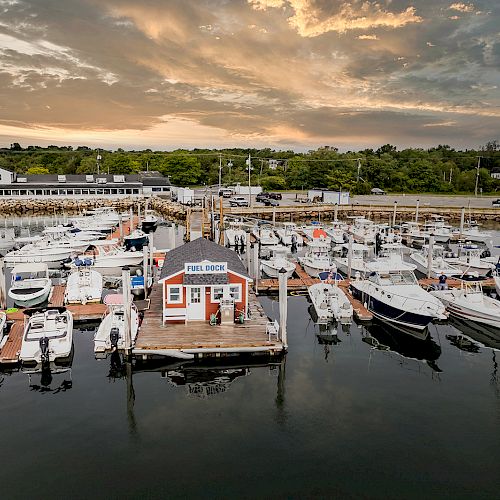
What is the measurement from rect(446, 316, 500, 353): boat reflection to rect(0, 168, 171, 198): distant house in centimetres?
8010

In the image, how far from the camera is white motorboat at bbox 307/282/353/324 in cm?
2494

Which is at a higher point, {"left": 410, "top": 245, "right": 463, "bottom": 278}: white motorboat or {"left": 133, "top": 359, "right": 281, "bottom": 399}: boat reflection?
{"left": 410, "top": 245, "right": 463, "bottom": 278}: white motorboat

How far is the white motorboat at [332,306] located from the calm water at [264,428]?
289 cm

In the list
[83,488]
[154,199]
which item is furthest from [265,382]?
[154,199]

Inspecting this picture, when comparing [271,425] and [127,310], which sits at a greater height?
[127,310]

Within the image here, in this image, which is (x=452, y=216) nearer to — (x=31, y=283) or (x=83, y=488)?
(x=31, y=283)

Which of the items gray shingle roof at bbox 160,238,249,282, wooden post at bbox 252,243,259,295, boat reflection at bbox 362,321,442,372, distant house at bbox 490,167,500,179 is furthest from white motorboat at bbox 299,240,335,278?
distant house at bbox 490,167,500,179

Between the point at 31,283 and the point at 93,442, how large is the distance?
1733cm

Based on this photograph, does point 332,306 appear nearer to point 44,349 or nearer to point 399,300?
point 399,300

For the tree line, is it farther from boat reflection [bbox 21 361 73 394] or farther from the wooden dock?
boat reflection [bbox 21 361 73 394]

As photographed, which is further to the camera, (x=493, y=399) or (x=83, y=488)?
(x=493, y=399)

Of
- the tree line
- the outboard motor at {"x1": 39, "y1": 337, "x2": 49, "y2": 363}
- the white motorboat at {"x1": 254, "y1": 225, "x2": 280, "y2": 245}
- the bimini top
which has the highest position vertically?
the tree line

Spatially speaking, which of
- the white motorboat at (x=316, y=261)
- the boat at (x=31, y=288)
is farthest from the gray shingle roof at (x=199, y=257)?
the white motorboat at (x=316, y=261)

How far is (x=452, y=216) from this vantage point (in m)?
75.8
